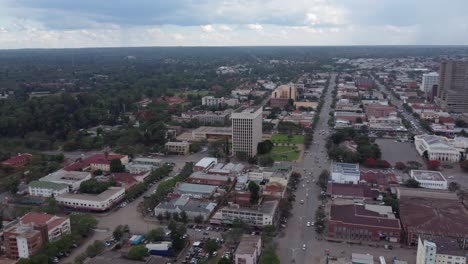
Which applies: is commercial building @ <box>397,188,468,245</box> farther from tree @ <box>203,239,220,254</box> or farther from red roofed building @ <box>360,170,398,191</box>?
tree @ <box>203,239,220,254</box>

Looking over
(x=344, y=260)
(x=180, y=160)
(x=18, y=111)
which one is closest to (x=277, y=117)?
(x=180, y=160)

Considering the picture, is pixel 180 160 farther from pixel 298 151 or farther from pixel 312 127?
pixel 312 127

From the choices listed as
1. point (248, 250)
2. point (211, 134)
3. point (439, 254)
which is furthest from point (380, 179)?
point (211, 134)

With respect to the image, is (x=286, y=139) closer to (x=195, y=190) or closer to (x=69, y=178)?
(x=195, y=190)

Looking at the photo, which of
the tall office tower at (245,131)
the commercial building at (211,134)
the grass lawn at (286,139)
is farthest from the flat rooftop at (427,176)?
the commercial building at (211,134)

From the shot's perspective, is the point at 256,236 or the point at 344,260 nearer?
the point at 344,260

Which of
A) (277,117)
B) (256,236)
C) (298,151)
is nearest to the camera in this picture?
(256,236)

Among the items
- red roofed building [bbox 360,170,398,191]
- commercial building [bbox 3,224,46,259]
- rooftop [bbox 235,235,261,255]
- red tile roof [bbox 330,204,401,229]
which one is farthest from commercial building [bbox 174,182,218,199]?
red roofed building [bbox 360,170,398,191]
